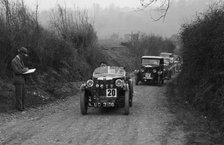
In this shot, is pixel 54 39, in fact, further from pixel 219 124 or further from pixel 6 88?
pixel 219 124

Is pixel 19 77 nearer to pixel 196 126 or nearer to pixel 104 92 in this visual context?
pixel 104 92

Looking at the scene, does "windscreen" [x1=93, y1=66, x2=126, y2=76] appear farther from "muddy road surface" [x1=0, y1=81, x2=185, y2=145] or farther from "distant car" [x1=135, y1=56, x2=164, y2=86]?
"distant car" [x1=135, y1=56, x2=164, y2=86]

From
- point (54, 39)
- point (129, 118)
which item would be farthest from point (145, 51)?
point (129, 118)

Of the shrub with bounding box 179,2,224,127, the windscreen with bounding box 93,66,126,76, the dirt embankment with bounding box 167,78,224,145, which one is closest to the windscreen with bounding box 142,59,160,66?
the shrub with bounding box 179,2,224,127

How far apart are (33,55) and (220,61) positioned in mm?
10481

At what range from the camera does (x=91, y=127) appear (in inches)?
413

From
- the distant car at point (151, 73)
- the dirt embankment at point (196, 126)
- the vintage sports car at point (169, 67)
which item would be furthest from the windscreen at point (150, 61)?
the dirt embankment at point (196, 126)

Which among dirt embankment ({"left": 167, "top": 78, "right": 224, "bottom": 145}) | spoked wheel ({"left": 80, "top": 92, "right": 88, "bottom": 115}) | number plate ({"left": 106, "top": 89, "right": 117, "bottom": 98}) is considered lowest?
dirt embankment ({"left": 167, "top": 78, "right": 224, "bottom": 145})

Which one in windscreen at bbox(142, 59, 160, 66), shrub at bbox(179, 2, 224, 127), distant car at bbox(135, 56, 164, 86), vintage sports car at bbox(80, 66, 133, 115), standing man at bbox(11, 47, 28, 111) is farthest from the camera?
windscreen at bbox(142, 59, 160, 66)

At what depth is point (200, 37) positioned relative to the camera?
15422 millimetres

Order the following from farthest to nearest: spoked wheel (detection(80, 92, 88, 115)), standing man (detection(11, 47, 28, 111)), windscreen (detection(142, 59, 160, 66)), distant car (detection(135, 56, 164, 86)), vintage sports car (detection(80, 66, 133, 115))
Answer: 1. windscreen (detection(142, 59, 160, 66))
2. distant car (detection(135, 56, 164, 86))
3. standing man (detection(11, 47, 28, 111))
4. vintage sports car (detection(80, 66, 133, 115))
5. spoked wheel (detection(80, 92, 88, 115))

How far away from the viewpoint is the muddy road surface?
896cm

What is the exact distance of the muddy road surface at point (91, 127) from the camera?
8961mm

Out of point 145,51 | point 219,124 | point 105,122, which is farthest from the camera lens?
point 145,51
